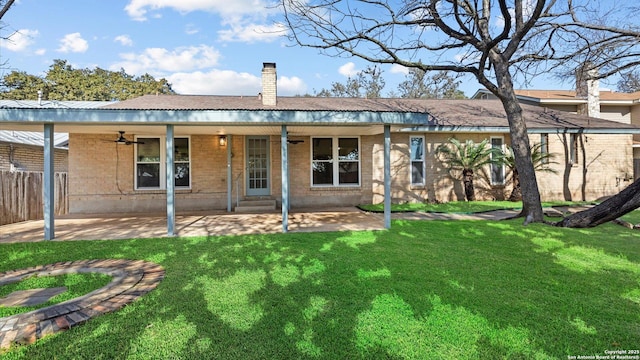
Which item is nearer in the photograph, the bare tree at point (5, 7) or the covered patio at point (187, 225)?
the covered patio at point (187, 225)

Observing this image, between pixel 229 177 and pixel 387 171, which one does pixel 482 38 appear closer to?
pixel 387 171

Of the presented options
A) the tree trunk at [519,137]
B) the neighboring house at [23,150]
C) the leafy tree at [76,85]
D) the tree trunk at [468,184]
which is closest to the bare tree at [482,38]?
the tree trunk at [519,137]

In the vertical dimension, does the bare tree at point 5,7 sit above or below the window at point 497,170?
above

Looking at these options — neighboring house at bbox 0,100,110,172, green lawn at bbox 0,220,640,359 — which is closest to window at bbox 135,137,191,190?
neighboring house at bbox 0,100,110,172

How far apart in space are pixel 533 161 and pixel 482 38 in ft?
17.2

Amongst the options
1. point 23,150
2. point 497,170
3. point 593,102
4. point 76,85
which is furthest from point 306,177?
point 76,85

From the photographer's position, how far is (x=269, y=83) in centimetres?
1114

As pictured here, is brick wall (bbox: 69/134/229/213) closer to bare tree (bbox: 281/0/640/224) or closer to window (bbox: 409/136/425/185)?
bare tree (bbox: 281/0/640/224)

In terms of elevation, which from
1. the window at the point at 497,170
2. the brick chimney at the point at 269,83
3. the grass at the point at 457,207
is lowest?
the grass at the point at 457,207

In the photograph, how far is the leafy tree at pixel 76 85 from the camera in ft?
85.0

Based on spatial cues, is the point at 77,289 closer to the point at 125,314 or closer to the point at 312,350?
the point at 125,314

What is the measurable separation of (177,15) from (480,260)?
14.1 m

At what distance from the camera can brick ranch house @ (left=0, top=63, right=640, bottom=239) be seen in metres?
10.2

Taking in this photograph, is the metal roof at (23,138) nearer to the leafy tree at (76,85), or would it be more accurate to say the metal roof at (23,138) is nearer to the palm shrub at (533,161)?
the leafy tree at (76,85)
